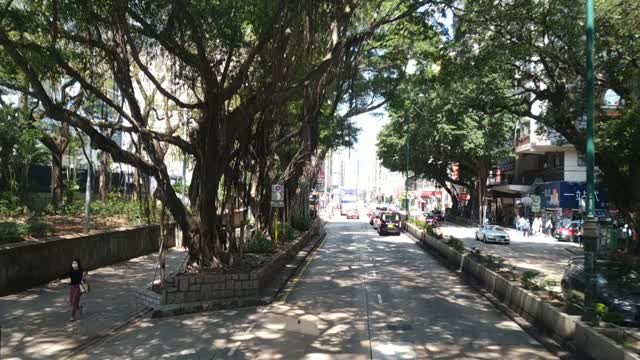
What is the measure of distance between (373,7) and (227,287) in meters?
9.52

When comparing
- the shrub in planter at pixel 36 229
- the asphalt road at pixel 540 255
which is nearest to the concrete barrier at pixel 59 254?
the shrub in planter at pixel 36 229

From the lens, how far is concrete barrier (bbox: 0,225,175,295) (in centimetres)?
1521

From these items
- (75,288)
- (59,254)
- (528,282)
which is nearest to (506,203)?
(528,282)

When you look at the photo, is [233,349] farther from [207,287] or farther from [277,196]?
[277,196]

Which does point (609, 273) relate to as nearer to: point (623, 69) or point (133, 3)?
point (623, 69)

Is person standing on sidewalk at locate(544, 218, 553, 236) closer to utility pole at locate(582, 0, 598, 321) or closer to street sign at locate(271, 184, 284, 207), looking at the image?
street sign at locate(271, 184, 284, 207)

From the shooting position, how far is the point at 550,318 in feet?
37.6

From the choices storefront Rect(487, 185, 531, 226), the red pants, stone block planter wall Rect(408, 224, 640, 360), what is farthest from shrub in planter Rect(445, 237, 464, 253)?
storefront Rect(487, 185, 531, 226)

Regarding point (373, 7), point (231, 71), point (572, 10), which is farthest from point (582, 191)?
point (231, 71)

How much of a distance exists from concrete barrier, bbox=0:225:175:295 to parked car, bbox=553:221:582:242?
97.4 feet

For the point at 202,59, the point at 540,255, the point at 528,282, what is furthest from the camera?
the point at 540,255

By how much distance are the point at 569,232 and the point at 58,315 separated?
3695cm

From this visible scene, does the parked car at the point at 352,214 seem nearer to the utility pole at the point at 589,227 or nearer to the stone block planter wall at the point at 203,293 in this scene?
the stone block planter wall at the point at 203,293

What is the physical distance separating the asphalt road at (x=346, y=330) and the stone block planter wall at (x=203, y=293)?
44cm
